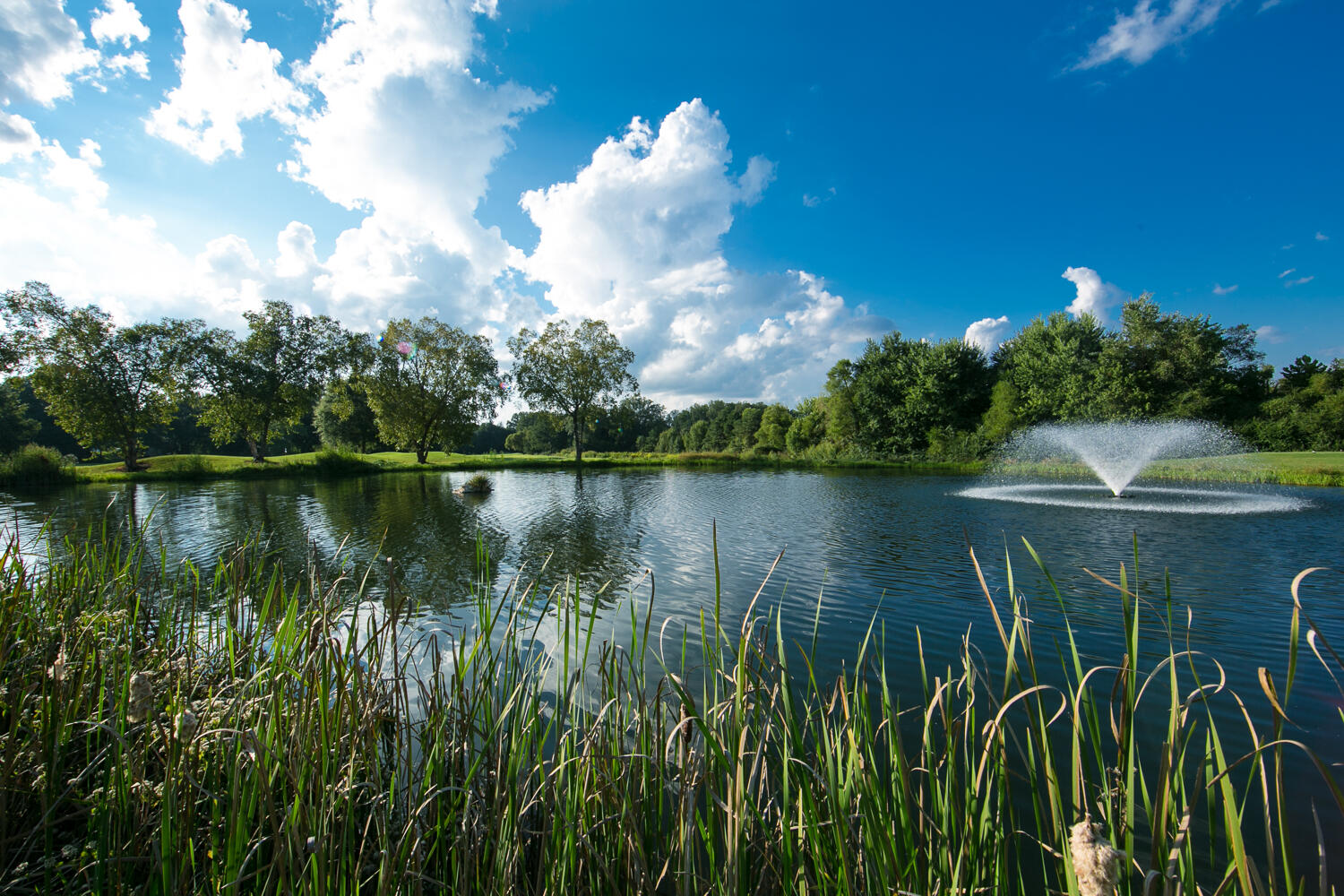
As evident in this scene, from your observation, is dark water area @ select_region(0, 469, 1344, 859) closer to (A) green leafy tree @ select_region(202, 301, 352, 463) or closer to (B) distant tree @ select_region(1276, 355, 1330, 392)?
(A) green leafy tree @ select_region(202, 301, 352, 463)

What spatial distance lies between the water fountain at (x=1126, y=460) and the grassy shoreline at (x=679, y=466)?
168 centimetres

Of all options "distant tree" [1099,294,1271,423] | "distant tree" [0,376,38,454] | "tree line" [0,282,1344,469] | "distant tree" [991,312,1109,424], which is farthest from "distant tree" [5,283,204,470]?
"distant tree" [1099,294,1271,423]

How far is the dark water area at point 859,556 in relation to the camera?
6148 mm

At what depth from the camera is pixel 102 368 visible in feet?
100

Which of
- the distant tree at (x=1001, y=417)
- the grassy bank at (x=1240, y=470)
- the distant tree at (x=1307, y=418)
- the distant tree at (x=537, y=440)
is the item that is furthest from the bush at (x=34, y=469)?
the distant tree at (x=1307, y=418)

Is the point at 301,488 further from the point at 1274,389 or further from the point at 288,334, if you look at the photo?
the point at 1274,389

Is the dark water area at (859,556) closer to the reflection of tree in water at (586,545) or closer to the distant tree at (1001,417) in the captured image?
the reflection of tree in water at (586,545)

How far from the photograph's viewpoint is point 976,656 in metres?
5.88

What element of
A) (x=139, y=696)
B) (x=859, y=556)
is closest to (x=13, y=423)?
(x=859, y=556)

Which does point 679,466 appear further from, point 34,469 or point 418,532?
point 34,469

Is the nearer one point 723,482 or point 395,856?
point 395,856

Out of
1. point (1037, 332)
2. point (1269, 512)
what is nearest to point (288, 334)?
point (1269, 512)

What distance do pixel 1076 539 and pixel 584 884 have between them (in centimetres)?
1305

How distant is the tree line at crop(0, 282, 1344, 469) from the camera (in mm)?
30719
